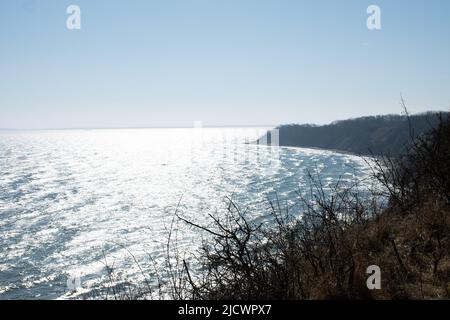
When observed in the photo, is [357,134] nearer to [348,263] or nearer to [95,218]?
[95,218]

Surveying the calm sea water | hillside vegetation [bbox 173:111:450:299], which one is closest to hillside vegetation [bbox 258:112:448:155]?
the calm sea water

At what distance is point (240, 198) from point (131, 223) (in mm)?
17555

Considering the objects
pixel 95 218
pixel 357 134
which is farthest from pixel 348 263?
pixel 357 134

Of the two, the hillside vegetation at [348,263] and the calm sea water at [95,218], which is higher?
the hillside vegetation at [348,263]

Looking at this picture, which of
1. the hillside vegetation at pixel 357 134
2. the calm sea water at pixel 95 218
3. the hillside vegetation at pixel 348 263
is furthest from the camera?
the hillside vegetation at pixel 357 134

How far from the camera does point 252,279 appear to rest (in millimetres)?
4523

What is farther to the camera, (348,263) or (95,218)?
(95,218)

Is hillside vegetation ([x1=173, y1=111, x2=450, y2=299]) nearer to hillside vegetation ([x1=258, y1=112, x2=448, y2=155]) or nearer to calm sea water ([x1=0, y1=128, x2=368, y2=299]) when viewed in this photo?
calm sea water ([x1=0, y1=128, x2=368, y2=299])

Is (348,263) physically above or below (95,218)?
above

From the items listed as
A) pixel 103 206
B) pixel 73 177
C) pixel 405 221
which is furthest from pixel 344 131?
A: pixel 405 221

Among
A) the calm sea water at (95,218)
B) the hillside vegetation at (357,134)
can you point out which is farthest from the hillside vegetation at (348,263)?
the hillside vegetation at (357,134)

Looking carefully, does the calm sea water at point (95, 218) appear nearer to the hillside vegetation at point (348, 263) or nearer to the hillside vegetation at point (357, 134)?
the hillside vegetation at point (348, 263)
